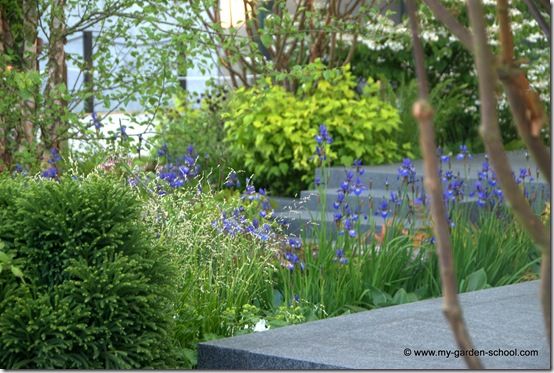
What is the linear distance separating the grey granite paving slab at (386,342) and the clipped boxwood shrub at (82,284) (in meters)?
0.31

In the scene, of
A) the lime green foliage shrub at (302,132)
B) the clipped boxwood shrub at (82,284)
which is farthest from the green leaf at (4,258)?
the lime green foliage shrub at (302,132)

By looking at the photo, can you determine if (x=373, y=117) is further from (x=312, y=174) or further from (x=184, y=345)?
(x=184, y=345)

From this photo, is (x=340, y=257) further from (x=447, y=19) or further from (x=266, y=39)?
(x=447, y=19)

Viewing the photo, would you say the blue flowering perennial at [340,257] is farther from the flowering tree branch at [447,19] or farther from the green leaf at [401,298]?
the flowering tree branch at [447,19]

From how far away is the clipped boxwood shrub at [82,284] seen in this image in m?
3.36

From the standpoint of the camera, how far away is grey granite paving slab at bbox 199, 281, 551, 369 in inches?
137

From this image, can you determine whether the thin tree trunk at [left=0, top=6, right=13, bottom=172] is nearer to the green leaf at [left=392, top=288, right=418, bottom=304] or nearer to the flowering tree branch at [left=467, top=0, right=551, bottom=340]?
the green leaf at [left=392, top=288, right=418, bottom=304]

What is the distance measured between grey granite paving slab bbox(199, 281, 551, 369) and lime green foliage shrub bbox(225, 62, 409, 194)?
417cm

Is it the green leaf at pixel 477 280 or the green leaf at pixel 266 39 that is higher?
the green leaf at pixel 266 39

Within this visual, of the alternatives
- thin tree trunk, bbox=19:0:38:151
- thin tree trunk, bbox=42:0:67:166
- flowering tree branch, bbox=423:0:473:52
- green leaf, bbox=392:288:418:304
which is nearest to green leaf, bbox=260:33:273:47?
thin tree trunk, bbox=42:0:67:166

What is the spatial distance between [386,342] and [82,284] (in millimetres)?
1129

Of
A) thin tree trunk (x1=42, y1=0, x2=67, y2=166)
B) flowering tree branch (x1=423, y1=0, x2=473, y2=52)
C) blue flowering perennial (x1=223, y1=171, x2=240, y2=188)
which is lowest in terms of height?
blue flowering perennial (x1=223, y1=171, x2=240, y2=188)

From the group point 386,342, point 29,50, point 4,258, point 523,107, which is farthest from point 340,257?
point 523,107

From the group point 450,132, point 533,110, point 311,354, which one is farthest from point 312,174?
point 533,110
